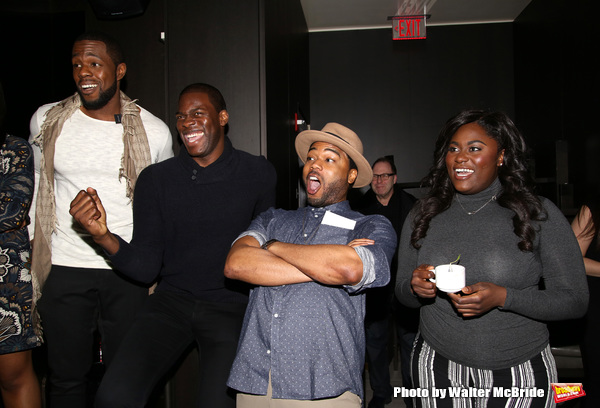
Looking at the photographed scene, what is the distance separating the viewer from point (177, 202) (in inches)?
95.8

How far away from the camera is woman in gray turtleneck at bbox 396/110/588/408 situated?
5.97 feet

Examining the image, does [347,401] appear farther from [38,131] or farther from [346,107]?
[346,107]

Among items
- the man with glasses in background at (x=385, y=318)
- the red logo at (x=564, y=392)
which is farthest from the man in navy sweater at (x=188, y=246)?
the man with glasses in background at (x=385, y=318)

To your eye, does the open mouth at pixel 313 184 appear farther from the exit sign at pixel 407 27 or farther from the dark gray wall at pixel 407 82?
the dark gray wall at pixel 407 82

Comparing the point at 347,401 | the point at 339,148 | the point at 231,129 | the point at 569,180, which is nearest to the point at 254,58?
the point at 231,129

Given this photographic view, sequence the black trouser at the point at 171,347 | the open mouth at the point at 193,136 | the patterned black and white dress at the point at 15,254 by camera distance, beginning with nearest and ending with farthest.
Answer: the black trouser at the point at 171,347 < the patterned black and white dress at the point at 15,254 < the open mouth at the point at 193,136

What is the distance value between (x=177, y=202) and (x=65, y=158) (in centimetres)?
65

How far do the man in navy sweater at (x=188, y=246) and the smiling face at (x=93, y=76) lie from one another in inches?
16.8

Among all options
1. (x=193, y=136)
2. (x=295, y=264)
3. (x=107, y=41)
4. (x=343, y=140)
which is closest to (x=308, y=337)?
(x=295, y=264)

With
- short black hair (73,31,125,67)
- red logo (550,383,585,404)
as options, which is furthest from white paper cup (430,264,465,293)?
short black hair (73,31,125,67)

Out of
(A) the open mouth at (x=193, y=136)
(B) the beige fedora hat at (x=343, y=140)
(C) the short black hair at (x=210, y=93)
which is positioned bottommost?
(B) the beige fedora hat at (x=343, y=140)

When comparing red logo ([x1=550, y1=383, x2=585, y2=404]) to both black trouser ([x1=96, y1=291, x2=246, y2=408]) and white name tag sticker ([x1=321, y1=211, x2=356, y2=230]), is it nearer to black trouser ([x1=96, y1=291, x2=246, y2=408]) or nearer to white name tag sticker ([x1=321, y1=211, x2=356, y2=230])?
white name tag sticker ([x1=321, y1=211, x2=356, y2=230])

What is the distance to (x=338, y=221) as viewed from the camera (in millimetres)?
2160

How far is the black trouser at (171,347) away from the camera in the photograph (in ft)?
6.48
